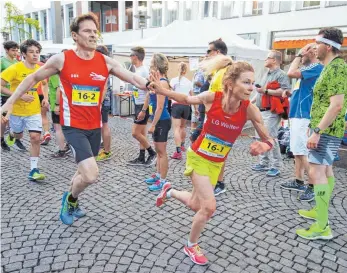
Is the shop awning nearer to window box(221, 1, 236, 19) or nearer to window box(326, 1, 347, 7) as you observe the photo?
window box(326, 1, 347, 7)

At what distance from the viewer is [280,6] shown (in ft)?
55.9

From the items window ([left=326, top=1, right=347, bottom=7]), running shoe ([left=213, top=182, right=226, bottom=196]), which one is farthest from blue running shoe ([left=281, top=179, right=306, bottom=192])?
window ([left=326, top=1, right=347, bottom=7])

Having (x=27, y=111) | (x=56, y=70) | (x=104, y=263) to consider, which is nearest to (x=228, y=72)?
(x=56, y=70)

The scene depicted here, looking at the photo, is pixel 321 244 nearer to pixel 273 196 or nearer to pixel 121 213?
pixel 273 196

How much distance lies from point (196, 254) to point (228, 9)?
19.8m

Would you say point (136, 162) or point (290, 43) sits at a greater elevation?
point (290, 43)

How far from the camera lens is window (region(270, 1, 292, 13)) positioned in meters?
16.7

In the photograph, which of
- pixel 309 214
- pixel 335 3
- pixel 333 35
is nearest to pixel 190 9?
pixel 335 3

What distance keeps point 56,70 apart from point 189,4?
67.1 ft

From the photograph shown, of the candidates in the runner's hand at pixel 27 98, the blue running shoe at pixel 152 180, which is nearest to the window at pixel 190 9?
the runner's hand at pixel 27 98

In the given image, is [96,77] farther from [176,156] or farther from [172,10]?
[172,10]

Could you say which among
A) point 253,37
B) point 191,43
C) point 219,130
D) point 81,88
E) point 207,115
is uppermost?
point 253,37

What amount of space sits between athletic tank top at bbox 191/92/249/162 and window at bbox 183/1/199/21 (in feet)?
66.4

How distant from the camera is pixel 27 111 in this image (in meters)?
4.93
